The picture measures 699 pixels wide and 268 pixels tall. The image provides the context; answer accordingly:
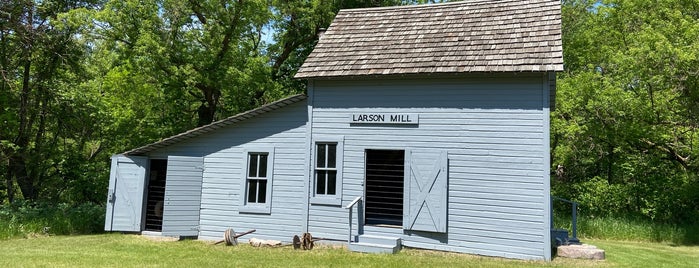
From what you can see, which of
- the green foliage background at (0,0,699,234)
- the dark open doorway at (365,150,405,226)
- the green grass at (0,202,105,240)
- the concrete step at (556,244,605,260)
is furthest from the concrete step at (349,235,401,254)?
the green foliage background at (0,0,699,234)

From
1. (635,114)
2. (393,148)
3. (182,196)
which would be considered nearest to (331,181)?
(393,148)

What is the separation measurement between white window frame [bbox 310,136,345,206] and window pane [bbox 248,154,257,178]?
1.52 meters

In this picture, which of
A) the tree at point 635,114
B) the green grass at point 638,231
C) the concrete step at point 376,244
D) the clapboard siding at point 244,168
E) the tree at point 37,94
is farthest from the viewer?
the tree at point 37,94

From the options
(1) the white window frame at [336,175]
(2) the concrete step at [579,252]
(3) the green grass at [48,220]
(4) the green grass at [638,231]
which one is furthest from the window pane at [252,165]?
(4) the green grass at [638,231]

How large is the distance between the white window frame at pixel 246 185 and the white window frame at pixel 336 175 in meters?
1.08

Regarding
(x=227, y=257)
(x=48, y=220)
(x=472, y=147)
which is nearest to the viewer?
(x=227, y=257)

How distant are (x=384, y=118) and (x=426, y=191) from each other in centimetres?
182

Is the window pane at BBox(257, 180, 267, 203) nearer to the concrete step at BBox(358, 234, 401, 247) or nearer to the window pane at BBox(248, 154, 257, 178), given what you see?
the window pane at BBox(248, 154, 257, 178)

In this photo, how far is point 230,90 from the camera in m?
18.2

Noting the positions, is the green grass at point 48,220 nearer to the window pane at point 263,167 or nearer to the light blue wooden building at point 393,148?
the light blue wooden building at point 393,148

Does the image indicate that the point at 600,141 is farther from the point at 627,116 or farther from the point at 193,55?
the point at 193,55

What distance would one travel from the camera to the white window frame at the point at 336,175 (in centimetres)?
1006

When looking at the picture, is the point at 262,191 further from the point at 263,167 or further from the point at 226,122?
the point at 226,122

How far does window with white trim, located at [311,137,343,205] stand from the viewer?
10125 mm
